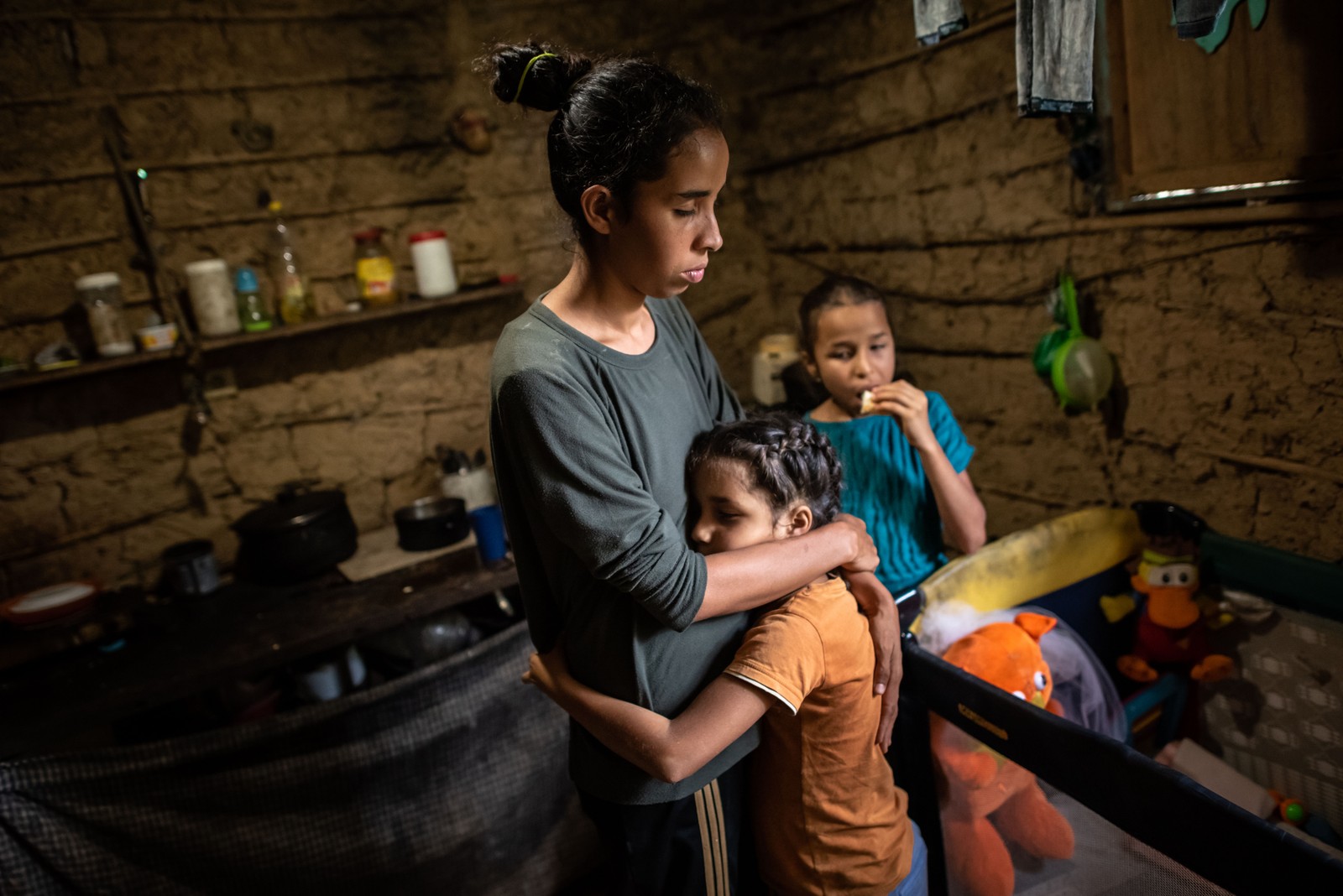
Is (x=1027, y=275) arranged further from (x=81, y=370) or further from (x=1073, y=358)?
(x=81, y=370)

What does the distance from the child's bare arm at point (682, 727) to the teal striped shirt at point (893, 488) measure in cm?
69

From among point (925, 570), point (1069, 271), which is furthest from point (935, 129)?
point (925, 570)

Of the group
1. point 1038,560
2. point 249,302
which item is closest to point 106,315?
point 249,302

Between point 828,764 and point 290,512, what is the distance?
6.41 feet

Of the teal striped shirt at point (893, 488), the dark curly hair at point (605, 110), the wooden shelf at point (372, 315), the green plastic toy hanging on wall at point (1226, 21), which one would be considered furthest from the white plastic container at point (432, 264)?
the green plastic toy hanging on wall at point (1226, 21)

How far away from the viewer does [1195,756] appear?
1.88 metres

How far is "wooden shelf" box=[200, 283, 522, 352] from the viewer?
255 centimetres

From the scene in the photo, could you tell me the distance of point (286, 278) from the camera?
270cm

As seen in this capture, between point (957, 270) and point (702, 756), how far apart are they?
6.52 ft

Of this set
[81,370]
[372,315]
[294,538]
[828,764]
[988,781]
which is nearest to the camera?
[828,764]

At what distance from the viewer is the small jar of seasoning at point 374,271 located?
275 cm

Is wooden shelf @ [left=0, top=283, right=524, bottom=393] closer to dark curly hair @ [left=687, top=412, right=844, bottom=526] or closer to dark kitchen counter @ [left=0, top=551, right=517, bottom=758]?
dark kitchen counter @ [left=0, top=551, right=517, bottom=758]

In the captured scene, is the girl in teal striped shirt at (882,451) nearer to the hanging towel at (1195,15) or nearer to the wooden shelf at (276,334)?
the hanging towel at (1195,15)

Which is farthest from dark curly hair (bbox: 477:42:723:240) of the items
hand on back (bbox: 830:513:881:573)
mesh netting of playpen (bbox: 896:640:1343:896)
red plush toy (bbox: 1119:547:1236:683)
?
red plush toy (bbox: 1119:547:1236:683)
